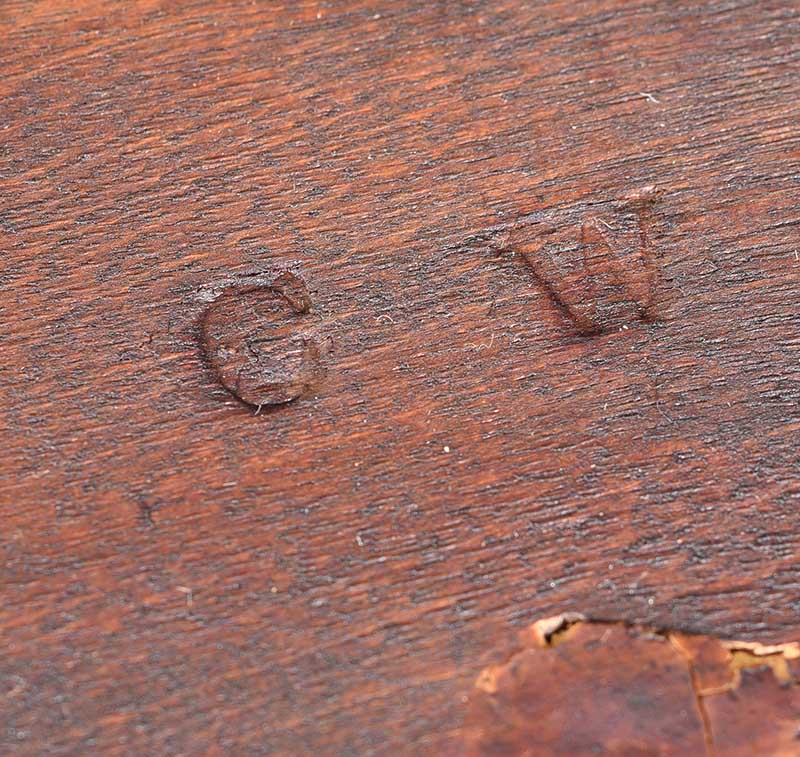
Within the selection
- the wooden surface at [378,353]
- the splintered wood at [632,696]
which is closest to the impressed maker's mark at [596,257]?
the wooden surface at [378,353]

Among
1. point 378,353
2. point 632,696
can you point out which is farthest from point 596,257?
point 632,696

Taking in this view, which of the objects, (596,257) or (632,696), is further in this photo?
(596,257)

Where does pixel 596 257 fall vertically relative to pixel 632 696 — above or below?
above

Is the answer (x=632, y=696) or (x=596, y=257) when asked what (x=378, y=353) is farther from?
(x=632, y=696)

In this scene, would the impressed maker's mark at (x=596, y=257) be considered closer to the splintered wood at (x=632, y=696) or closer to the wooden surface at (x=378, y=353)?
the wooden surface at (x=378, y=353)

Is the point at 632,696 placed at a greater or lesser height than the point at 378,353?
lesser

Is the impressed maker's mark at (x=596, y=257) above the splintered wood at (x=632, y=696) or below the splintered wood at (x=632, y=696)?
above

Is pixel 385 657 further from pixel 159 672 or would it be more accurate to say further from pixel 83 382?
pixel 83 382

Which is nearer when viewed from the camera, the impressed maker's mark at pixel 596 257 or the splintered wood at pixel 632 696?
the splintered wood at pixel 632 696

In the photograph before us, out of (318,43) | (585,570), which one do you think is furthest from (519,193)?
(585,570)
